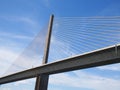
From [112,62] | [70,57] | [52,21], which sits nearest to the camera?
[112,62]

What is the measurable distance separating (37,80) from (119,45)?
6.68 m

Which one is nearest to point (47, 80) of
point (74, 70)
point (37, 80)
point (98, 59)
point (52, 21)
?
point (37, 80)

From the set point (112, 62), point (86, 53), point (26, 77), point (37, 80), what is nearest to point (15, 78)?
point (26, 77)

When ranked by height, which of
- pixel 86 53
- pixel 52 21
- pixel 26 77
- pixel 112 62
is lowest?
pixel 112 62

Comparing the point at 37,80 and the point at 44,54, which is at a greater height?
the point at 44,54

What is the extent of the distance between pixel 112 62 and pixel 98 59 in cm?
63

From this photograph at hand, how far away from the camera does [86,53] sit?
10.4 metres

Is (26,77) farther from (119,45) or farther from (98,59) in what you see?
(119,45)

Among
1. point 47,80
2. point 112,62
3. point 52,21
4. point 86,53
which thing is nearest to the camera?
point 112,62

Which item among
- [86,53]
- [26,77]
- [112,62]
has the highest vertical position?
[26,77]

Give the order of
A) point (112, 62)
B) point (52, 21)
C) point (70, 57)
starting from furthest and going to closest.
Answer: point (52, 21) < point (70, 57) < point (112, 62)

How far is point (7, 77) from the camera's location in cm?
2003

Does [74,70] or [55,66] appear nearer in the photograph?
[74,70]

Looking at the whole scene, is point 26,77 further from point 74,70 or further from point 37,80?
point 74,70
